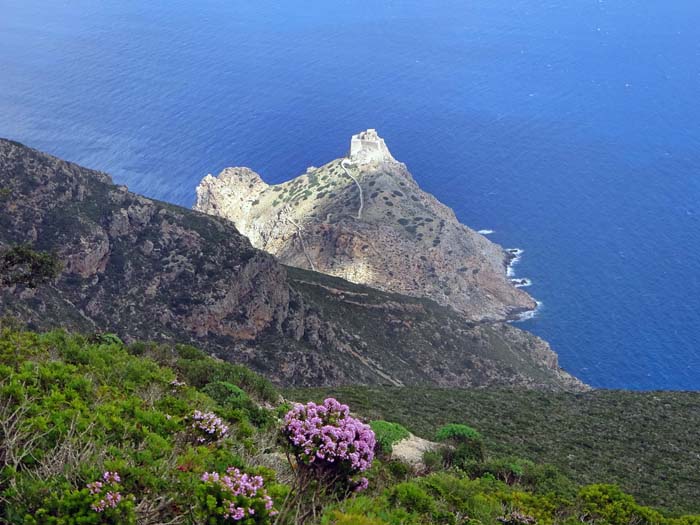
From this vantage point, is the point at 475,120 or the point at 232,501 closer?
the point at 232,501

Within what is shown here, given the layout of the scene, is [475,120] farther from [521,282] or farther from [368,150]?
[521,282]

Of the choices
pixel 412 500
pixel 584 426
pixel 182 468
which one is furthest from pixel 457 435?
pixel 182 468

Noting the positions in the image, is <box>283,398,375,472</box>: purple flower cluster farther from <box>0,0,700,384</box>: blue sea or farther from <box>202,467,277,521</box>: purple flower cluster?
<box>0,0,700,384</box>: blue sea

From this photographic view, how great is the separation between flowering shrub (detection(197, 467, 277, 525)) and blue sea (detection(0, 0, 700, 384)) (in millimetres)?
82066

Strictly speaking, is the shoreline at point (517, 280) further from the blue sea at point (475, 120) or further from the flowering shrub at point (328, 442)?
the flowering shrub at point (328, 442)

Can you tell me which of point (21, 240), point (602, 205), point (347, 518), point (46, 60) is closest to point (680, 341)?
point (602, 205)

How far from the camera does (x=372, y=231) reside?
308ft

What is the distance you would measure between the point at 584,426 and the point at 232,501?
1419 inches

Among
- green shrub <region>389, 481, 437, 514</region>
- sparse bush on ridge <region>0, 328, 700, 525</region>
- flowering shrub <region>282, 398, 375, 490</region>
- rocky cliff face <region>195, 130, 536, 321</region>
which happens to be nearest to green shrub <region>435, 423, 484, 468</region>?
sparse bush on ridge <region>0, 328, 700, 525</region>

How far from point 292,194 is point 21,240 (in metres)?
63.6

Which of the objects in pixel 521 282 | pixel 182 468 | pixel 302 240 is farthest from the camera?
pixel 521 282

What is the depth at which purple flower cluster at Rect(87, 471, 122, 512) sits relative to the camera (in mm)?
10430

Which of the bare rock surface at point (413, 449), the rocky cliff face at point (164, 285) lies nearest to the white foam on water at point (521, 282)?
the rocky cliff face at point (164, 285)

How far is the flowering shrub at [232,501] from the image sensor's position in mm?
10711
